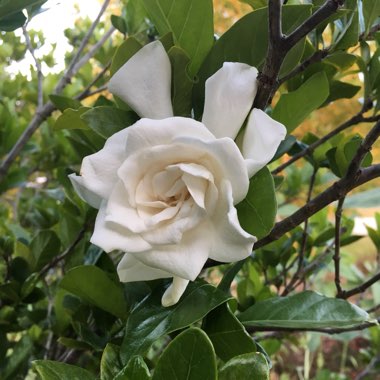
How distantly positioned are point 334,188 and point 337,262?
219 mm

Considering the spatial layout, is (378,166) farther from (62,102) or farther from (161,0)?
(62,102)

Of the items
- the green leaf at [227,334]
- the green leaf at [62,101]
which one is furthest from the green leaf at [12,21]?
the green leaf at [227,334]

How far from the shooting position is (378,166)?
539mm

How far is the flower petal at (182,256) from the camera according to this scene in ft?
1.42

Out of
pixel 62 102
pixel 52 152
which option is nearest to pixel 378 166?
pixel 62 102

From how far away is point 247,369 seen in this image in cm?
40

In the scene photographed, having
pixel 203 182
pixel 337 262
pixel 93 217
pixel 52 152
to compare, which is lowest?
pixel 52 152

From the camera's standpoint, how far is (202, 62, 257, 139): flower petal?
1.58 ft

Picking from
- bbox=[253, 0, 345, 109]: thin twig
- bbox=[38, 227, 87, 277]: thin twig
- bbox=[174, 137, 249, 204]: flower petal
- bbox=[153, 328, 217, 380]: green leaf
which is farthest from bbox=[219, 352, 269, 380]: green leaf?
bbox=[38, 227, 87, 277]: thin twig

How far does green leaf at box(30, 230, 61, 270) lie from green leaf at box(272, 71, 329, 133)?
473mm

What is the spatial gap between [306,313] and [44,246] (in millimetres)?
504

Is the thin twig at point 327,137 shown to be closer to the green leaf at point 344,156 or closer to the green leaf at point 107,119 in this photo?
the green leaf at point 344,156

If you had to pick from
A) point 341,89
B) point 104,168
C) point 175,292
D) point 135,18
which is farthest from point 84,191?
point 135,18

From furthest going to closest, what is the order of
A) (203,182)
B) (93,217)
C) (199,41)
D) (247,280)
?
(247,280) → (93,217) → (199,41) → (203,182)
